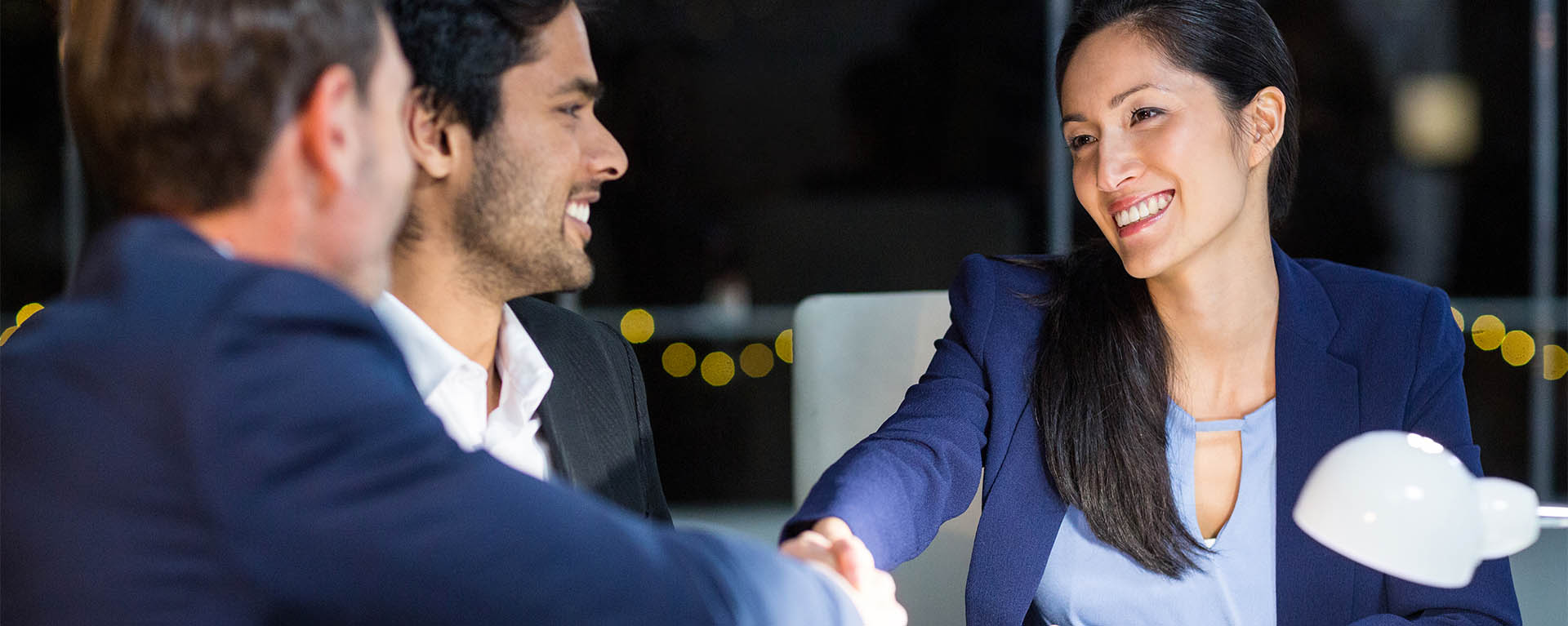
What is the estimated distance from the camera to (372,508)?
0.64 metres

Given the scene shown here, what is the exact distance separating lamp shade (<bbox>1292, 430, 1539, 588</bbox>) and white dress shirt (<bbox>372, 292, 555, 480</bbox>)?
2.94 feet

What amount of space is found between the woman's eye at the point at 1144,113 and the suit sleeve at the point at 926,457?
29 centimetres

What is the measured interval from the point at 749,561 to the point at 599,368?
3.11 feet

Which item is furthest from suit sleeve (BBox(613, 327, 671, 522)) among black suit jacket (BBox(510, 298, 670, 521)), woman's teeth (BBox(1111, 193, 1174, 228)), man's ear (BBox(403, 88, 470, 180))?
woman's teeth (BBox(1111, 193, 1174, 228))

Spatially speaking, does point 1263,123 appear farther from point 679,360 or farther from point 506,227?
point 679,360

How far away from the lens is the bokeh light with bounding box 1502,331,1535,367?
15.6 feet

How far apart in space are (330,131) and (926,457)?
942mm

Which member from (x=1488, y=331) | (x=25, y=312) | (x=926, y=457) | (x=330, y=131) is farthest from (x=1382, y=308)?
(x=25, y=312)

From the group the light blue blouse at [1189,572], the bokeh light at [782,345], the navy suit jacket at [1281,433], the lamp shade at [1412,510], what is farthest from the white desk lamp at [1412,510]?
the bokeh light at [782,345]

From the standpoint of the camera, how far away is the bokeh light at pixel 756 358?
5.03 m

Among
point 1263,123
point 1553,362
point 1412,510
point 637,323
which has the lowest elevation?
point 1553,362

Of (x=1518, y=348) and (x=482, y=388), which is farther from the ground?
(x=482, y=388)

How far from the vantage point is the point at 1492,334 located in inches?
189

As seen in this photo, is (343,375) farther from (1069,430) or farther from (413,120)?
(1069,430)
